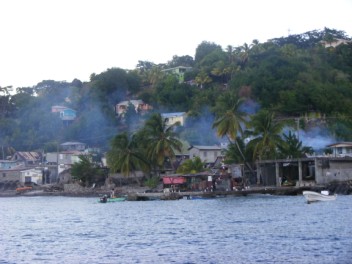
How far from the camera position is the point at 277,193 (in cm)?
6538

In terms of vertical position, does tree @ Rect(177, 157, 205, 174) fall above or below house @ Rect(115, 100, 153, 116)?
below

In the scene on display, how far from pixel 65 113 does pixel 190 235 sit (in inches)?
3562

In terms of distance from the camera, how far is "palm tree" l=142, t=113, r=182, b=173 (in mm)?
76875

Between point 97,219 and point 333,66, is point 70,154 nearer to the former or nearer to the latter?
point 333,66

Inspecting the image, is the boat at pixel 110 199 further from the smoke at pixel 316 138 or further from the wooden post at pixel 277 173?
the smoke at pixel 316 138

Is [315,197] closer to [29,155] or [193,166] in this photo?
[193,166]

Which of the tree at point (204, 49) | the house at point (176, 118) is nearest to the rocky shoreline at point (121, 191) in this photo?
the house at point (176, 118)

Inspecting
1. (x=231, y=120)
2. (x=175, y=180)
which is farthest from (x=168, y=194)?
(x=231, y=120)

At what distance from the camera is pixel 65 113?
121m

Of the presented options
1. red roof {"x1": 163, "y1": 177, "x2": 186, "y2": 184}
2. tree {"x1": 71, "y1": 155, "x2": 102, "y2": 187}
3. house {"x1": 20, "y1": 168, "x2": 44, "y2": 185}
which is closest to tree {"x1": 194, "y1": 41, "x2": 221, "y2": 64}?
house {"x1": 20, "y1": 168, "x2": 44, "y2": 185}

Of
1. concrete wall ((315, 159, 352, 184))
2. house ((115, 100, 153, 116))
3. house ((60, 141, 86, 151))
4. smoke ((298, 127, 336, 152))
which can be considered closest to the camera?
concrete wall ((315, 159, 352, 184))

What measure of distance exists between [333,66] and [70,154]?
150 feet

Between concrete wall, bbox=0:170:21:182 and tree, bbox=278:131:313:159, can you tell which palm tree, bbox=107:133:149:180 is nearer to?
tree, bbox=278:131:313:159

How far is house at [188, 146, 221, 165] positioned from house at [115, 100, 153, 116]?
2781cm
